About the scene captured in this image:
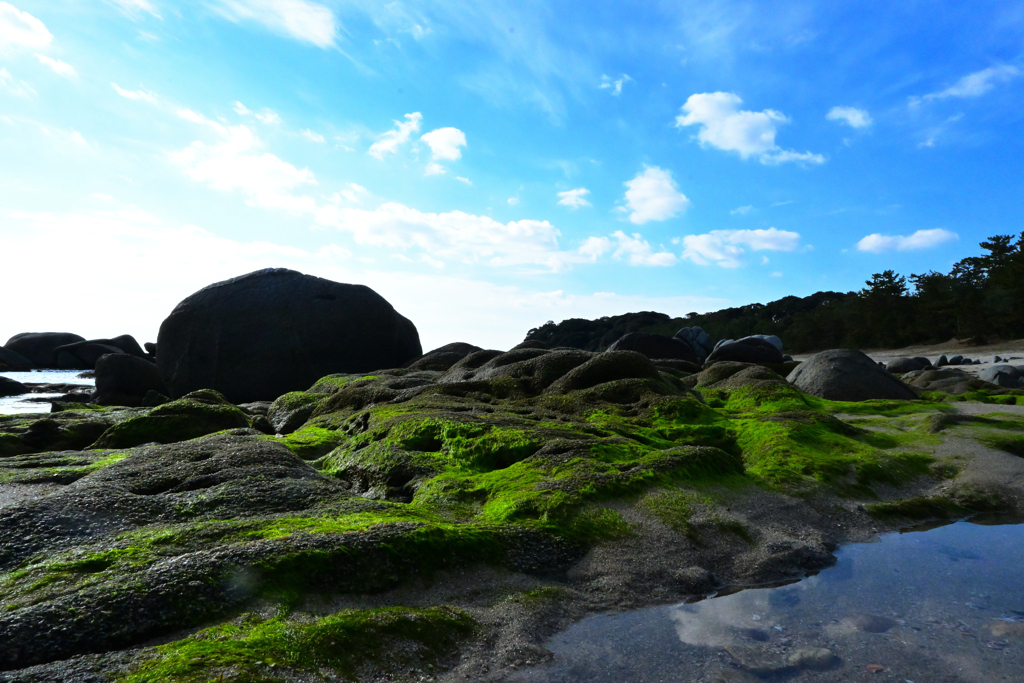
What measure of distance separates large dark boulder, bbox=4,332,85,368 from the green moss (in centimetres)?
5508

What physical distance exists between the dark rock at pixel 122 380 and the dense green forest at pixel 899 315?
4262 cm

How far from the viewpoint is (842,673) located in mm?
3098

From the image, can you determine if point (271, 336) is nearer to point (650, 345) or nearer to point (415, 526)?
point (650, 345)

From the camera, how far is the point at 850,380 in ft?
47.2

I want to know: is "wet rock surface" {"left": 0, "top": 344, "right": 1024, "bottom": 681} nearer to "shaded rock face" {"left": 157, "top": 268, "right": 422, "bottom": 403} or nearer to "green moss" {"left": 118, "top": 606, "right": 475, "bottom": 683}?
"green moss" {"left": 118, "top": 606, "right": 475, "bottom": 683}

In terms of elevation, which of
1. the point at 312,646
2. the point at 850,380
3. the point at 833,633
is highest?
the point at 850,380

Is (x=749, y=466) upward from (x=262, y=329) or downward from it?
downward

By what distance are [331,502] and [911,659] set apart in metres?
3.93

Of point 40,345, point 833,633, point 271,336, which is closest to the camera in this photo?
point 833,633

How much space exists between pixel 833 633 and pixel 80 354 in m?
53.8

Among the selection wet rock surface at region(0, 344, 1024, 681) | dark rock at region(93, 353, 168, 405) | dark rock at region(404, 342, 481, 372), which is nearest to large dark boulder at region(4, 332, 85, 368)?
dark rock at region(93, 353, 168, 405)

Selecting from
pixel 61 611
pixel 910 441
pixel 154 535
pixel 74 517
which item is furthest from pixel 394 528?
pixel 910 441

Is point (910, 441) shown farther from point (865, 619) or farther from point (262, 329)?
point (262, 329)

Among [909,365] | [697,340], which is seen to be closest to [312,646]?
[909,365]
